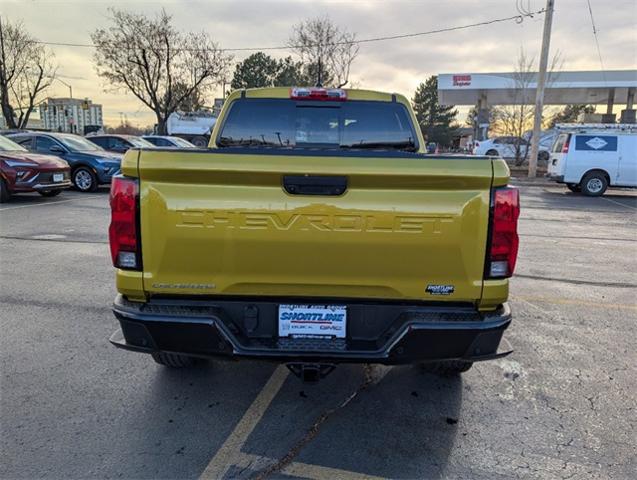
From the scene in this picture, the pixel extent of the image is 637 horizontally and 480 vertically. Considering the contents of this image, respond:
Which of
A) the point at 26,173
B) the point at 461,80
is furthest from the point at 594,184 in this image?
the point at 26,173

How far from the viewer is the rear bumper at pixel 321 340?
2.43m

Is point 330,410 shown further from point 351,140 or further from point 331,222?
point 351,140

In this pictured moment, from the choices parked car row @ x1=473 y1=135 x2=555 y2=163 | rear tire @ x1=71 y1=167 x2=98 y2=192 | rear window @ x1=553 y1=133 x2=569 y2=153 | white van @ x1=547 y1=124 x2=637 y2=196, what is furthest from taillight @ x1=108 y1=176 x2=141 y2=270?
parked car row @ x1=473 y1=135 x2=555 y2=163

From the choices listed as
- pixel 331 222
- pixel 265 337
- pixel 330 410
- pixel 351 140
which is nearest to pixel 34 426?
pixel 265 337

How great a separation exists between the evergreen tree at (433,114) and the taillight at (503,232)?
6951 centimetres

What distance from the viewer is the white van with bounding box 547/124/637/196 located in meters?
15.3

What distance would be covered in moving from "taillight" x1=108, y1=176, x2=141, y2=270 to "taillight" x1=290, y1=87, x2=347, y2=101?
83.8 inches

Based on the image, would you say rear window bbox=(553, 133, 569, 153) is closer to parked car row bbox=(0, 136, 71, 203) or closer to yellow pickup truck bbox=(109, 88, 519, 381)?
parked car row bbox=(0, 136, 71, 203)

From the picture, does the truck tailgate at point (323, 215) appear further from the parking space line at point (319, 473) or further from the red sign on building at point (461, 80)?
the red sign on building at point (461, 80)

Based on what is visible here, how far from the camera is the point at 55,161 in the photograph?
Answer: 38.6 ft

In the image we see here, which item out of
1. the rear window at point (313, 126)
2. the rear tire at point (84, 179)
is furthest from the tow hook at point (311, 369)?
the rear tire at point (84, 179)

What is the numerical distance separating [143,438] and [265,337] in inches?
39.4

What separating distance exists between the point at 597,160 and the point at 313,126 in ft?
48.5

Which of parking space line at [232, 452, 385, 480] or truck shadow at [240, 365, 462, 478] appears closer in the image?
parking space line at [232, 452, 385, 480]
